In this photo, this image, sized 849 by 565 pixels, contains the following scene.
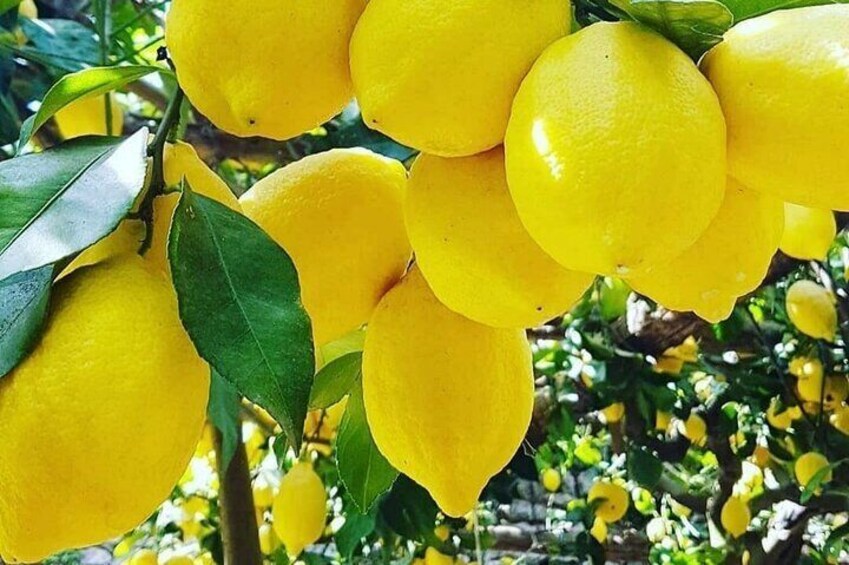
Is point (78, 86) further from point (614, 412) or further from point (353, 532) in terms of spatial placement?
point (614, 412)

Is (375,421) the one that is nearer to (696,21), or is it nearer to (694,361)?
(696,21)

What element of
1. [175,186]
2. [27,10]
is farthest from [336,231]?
[27,10]

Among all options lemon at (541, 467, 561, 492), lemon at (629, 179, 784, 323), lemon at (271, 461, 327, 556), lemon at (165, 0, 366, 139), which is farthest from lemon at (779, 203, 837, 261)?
lemon at (541, 467, 561, 492)

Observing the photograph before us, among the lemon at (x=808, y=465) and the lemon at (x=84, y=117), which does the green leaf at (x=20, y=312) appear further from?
the lemon at (x=808, y=465)

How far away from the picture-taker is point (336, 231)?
56cm

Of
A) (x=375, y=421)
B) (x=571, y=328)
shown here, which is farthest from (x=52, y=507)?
(x=571, y=328)

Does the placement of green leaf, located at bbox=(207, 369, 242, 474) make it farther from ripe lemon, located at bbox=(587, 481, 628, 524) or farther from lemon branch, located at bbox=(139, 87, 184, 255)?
ripe lemon, located at bbox=(587, 481, 628, 524)

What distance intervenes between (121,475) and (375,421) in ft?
0.54

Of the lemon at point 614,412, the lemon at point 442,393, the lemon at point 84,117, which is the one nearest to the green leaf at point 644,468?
the lemon at point 614,412

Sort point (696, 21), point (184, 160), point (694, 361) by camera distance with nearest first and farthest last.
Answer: point (696, 21)
point (184, 160)
point (694, 361)

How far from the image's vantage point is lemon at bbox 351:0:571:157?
16.7 inches

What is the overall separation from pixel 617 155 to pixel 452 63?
3.6 inches

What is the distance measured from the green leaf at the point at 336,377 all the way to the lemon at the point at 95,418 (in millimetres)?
246

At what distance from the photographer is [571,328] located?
2.06 meters
